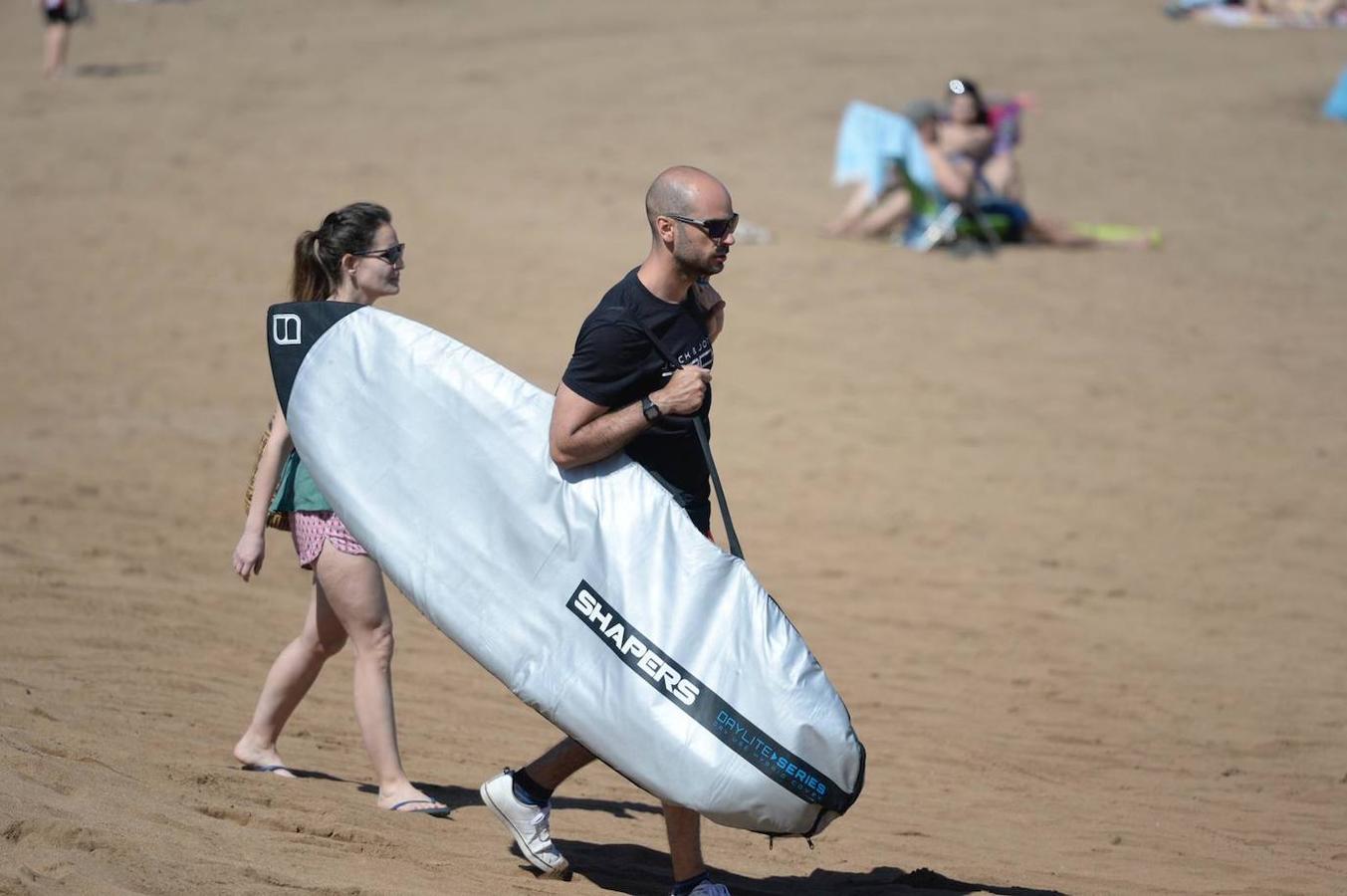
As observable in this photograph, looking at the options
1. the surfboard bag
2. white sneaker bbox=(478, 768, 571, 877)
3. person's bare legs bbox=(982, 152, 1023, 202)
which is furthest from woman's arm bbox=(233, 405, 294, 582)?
person's bare legs bbox=(982, 152, 1023, 202)

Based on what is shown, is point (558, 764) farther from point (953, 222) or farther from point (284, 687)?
point (953, 222)

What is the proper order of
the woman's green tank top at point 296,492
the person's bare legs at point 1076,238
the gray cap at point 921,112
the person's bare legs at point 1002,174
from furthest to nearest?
1. the person's bare legs at point 1002,174
2. the person's bare legs at point 1076,238
3. the gray cap at point 921,112
4. the woman's green tank top at point 296,492

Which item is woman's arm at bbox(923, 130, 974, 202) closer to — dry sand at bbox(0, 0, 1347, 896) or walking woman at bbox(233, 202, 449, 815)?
dry sand at bbox(0, 0, 1347, 896)

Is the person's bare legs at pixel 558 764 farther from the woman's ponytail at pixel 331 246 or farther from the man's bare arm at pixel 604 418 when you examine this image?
the woman's ponytail at pixel 331 246

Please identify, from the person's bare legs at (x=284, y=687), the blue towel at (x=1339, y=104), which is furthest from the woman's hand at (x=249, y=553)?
the blue towel at (x=1339, y=104)

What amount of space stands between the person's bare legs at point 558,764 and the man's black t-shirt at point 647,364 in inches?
29.0

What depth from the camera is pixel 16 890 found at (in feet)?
12.5

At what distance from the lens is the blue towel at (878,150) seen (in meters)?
14.8

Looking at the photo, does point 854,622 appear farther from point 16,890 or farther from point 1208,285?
point 1208,285

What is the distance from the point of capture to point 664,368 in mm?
4336

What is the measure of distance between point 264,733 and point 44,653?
1.54m

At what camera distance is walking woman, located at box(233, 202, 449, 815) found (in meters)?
4.96

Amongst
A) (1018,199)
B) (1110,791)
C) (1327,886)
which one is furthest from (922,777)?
(1018,199)

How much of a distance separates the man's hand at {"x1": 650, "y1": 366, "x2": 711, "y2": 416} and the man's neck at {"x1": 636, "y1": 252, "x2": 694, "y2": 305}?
10.3 inches
